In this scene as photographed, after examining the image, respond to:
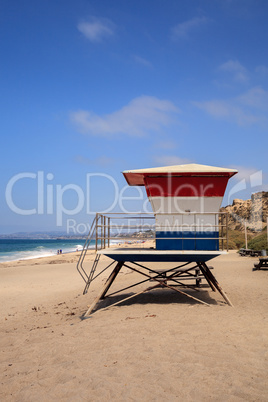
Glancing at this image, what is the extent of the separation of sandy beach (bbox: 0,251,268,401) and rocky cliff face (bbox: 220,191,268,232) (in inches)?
2420

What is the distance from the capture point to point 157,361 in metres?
6.28

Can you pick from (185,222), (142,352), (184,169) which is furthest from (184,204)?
(142,352)

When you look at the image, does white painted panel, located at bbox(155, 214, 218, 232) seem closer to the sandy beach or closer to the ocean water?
the sandy beach

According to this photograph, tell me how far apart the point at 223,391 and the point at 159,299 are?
7.26 metres

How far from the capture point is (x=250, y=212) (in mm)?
77250

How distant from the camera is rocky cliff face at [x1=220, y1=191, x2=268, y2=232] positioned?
71062mm

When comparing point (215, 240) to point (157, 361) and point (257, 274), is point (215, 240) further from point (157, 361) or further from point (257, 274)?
point (257, 274)

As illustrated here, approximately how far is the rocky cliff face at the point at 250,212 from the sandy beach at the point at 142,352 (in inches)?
2420

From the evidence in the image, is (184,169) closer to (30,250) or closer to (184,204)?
(184,204)

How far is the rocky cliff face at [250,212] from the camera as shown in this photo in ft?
233

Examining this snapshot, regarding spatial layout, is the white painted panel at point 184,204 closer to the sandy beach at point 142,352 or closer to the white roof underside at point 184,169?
the white roof underside at point 184,169

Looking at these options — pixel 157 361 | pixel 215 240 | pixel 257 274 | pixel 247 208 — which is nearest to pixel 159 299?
pixel 215 240

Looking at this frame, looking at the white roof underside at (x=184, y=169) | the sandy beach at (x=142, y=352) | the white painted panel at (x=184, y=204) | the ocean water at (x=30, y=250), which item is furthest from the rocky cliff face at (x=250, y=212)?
the sandy beach at (x=142, y=352)

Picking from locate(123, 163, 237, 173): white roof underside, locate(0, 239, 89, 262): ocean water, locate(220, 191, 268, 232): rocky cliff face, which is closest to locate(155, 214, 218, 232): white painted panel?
locate(123, 163, 237, 173): white roof underside
